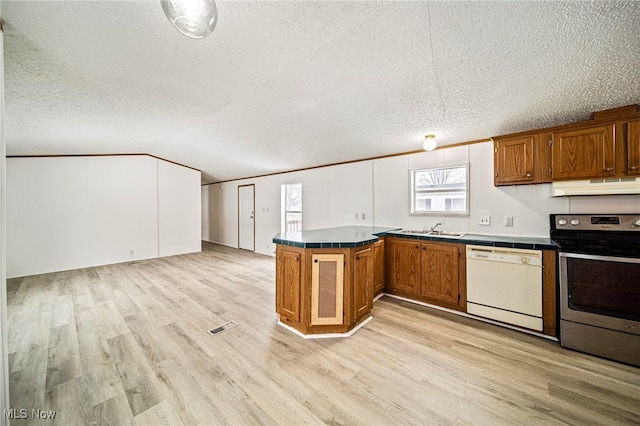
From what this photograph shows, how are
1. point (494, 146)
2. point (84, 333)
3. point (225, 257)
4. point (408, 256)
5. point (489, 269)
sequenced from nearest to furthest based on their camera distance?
point (84, 333)
point (489, 269)
point (494, 146)
point (408, 256)
point (225, 257)

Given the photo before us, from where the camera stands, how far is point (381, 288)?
3.49 meters

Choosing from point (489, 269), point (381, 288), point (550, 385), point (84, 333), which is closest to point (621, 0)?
point (489, 269)

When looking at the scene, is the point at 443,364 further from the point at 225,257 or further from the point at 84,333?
the point at 225,257

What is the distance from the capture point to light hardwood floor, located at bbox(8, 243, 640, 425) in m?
1.52

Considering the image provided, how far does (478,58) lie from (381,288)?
2856mm

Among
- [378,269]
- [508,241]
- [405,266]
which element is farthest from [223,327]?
[508,241]

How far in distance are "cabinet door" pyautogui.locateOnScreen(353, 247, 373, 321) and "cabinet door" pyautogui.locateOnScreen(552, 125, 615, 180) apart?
221cm

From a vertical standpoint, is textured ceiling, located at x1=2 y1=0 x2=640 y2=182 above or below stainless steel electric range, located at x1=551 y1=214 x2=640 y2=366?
above

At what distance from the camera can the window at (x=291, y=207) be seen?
588 cm

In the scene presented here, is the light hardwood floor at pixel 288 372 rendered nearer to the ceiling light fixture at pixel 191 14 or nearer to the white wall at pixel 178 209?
the ceiling light fixture at pixel 191 14

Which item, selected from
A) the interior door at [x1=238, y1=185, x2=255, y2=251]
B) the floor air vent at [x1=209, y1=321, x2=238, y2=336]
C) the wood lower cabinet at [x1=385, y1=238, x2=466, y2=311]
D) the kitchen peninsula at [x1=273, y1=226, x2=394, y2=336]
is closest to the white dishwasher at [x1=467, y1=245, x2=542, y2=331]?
the wood lower cabinet at [x1=385, y1=238, x2=466, y2=311]

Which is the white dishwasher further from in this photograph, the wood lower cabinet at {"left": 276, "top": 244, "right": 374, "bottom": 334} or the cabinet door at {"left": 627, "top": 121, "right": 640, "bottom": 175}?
the wood lower cabinet at {"left": 276, "top": 244, "right": 374, "bottom": 334}

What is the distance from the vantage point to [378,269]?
333 centimetres

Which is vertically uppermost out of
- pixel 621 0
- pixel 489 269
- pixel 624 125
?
pixel 621 0
